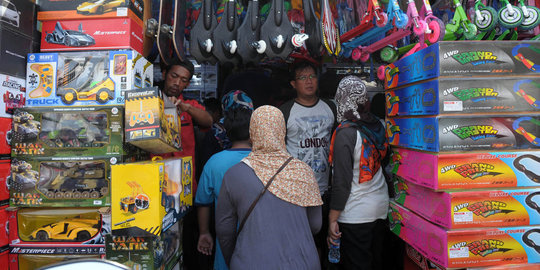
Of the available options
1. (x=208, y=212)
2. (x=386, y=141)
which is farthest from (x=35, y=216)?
(x=386, y=141)

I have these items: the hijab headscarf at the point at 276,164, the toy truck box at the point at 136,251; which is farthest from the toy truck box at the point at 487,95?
the toy truck box at the point at 136,251

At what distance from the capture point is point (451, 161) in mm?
1880

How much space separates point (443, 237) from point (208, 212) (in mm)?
1575

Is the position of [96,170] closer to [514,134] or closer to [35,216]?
[35,216]

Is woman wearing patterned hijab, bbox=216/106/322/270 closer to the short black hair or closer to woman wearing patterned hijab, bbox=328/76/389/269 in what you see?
the short black hair

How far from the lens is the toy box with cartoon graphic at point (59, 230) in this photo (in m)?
1.96

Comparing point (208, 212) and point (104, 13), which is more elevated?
point (104, 13)

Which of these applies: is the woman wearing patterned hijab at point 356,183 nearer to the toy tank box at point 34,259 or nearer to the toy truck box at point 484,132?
the toy truck box at point 484,132

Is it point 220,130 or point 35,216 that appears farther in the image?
point 220,130

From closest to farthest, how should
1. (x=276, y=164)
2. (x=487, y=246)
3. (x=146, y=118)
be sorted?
(x=276, y=164), (x=146, y=118), (x=487, y=246)

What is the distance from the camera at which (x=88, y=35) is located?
210 cm

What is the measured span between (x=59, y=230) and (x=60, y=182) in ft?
1.06

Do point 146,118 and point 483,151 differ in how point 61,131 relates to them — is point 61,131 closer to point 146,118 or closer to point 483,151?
point 146,118

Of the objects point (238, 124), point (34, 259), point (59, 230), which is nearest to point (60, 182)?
point (59, 230)
